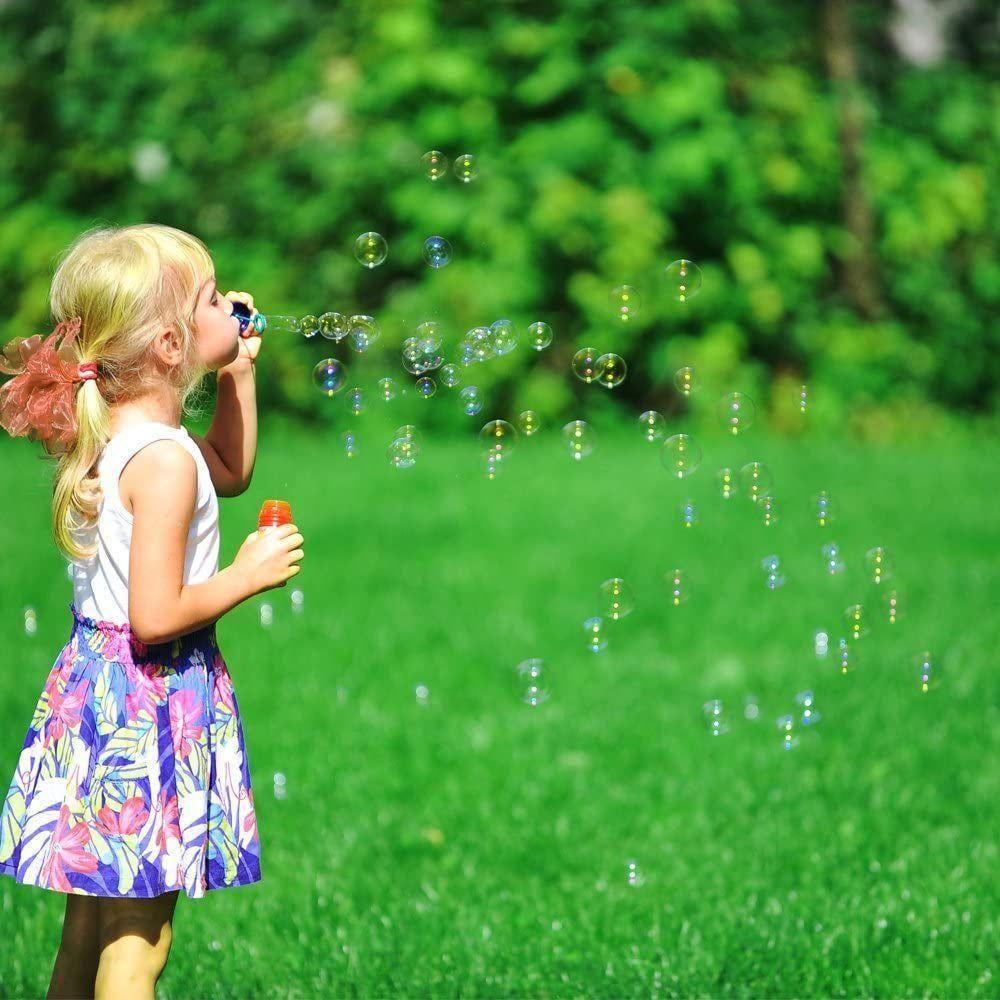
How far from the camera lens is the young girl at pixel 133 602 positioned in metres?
2.09

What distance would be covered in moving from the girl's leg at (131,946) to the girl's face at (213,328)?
832 millimetres

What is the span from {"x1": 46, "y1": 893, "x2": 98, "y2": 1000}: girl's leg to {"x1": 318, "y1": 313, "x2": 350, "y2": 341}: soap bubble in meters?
1.13

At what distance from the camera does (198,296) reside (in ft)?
7.09

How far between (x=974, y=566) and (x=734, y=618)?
124 cm

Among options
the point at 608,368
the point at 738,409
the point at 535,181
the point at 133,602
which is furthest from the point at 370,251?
the point at 535,181

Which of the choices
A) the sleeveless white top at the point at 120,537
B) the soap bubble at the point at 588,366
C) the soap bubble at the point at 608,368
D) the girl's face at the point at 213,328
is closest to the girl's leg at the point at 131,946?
the sleeveless white top at the point at 120,537

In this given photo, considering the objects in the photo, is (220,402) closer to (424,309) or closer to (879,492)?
(879,492)

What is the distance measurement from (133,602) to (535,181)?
7442 mm

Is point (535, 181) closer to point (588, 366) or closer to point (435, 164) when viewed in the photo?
point (588, 366)

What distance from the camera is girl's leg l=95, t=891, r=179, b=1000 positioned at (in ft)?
7.07

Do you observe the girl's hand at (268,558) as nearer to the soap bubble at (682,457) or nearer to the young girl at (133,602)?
the young girl at (133,602)

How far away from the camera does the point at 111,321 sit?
6.91 ft

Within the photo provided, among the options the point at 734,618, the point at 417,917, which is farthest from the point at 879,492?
the point at 417,917

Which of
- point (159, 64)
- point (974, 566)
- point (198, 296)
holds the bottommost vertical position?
point (974, 566)
